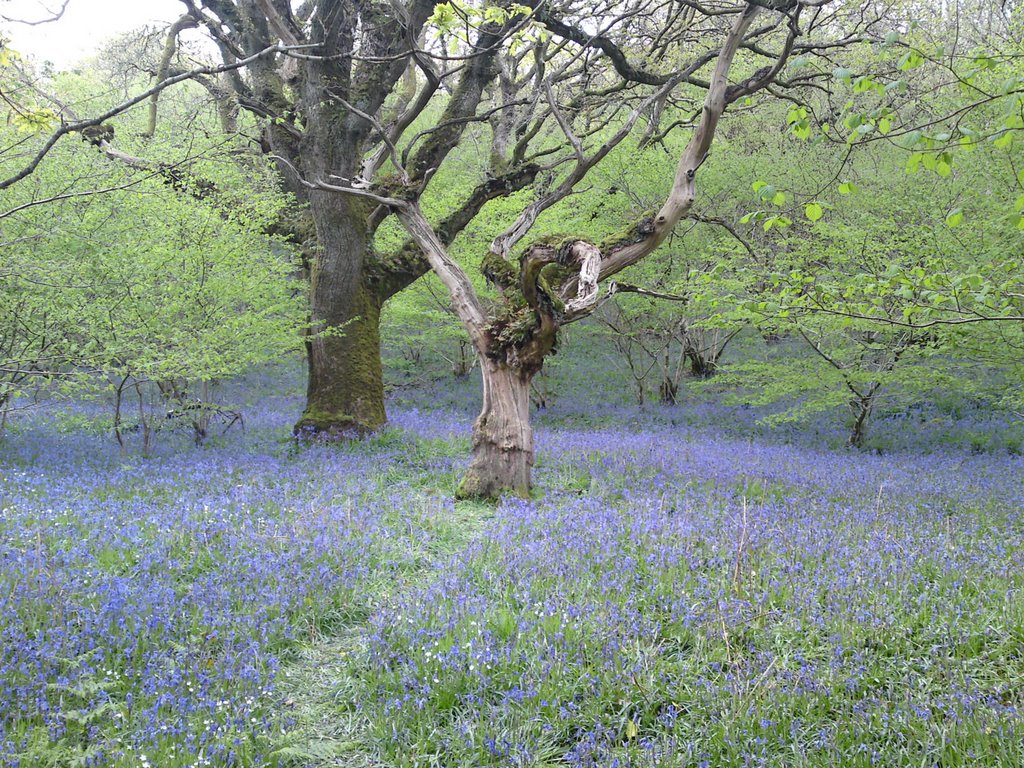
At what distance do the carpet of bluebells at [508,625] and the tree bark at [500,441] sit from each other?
45cm

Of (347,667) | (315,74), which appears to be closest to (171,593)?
(347,667)

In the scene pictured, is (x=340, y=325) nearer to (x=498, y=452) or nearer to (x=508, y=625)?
(x=498, y=452)

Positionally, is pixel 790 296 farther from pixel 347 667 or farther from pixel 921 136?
pixel 347 667

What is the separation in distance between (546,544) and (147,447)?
24.6 ft

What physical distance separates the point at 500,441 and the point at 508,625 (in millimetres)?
3934

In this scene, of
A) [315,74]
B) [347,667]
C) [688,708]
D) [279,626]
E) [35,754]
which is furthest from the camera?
[315,74]

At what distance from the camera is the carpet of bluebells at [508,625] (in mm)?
3207

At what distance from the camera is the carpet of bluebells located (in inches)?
126

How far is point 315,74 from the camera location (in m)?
11.1

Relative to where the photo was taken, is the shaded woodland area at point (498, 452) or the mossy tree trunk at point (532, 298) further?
the mossy tree trunk at point (532, 298)

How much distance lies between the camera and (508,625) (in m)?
4.23

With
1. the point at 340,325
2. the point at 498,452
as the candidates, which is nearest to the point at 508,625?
the point at 498,452

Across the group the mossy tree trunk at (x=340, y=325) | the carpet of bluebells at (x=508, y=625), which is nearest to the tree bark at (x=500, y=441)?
the carpet of bluebells at (x=508, y=625)

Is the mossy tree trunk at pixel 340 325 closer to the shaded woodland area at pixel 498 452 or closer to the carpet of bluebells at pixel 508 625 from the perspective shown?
the shaded woodland area at pixel 498 452
